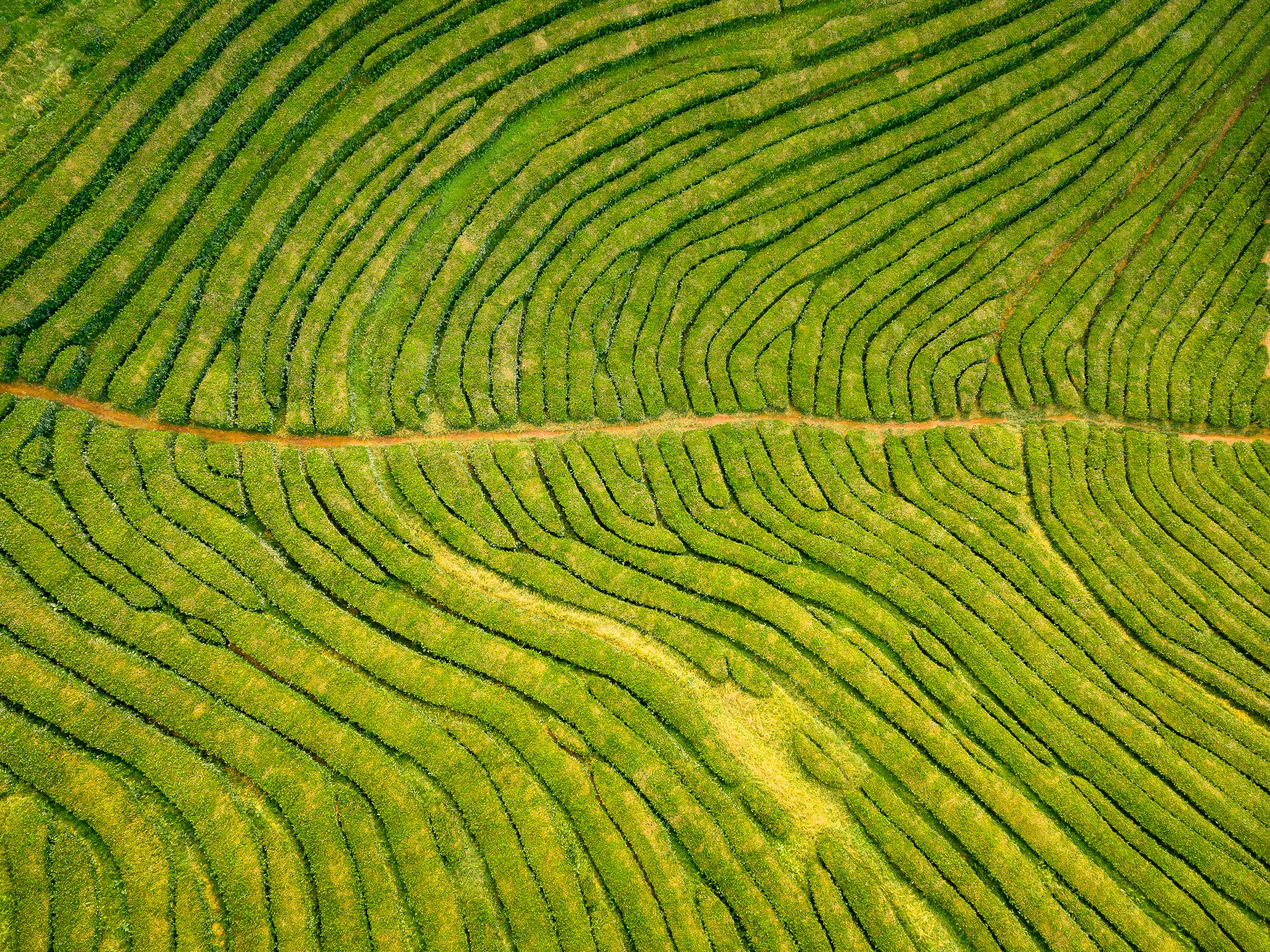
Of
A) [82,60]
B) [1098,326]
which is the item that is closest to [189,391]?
[82,60]

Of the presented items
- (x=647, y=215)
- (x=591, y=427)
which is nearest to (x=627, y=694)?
(x=591, y=427)

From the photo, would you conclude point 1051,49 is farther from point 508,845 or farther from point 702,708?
point 508,845

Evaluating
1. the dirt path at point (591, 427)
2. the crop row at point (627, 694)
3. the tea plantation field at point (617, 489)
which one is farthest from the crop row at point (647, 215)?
the crop row at point (627, 694)

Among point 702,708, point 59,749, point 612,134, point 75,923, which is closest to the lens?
point 75,923

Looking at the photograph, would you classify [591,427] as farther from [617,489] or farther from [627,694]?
[627,694]

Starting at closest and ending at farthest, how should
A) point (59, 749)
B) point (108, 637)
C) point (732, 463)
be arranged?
point (59, 749) → point (108, 637) → point (732, 463)

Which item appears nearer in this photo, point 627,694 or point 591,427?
point 627,694
